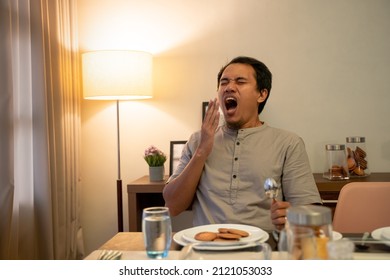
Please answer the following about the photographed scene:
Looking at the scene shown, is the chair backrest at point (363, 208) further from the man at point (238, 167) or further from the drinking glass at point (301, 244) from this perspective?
the drinking glass at point (301, 244)

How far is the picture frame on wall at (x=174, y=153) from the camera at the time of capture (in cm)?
208

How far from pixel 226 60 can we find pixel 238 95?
0.83 meters

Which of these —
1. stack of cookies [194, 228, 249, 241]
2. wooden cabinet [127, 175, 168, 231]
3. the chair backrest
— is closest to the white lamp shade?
wooden cabinet [127, 175, 168, 231]

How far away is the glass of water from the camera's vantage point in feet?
2.18

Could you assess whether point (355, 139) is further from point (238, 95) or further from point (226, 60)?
point (238, 95)

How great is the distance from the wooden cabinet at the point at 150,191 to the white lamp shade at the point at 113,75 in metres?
0.41

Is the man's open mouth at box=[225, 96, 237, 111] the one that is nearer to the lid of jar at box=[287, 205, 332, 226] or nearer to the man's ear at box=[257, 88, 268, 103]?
the man's ear at box=[257, 88, 268, 103]

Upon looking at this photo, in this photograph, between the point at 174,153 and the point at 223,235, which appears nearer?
the point at 223,235

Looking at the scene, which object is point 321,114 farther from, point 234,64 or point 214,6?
point 234,64

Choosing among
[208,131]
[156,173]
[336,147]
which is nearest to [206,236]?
[208,131]

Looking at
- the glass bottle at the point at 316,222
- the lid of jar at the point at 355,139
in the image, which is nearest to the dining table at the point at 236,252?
the glass bottle at the point at 316,222

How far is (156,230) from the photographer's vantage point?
0.66m

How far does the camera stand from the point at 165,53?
2150 mm
